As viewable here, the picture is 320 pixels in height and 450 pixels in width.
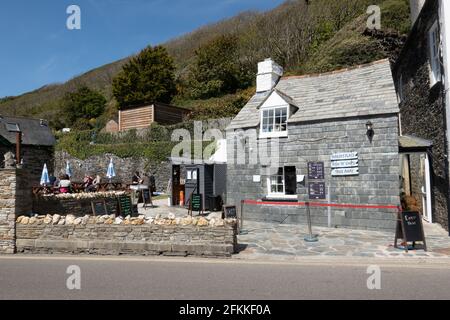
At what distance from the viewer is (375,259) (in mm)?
8172

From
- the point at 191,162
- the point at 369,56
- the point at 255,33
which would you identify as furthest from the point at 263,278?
the point at 255,33

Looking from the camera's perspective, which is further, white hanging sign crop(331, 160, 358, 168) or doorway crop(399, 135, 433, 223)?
white hanging sign crop(331, 160, 358, 168)

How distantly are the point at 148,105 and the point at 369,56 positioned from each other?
1872 cm

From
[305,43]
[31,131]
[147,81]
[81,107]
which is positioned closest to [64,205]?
[31,131]

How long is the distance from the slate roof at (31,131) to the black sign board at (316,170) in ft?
87.5

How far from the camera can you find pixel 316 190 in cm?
1312

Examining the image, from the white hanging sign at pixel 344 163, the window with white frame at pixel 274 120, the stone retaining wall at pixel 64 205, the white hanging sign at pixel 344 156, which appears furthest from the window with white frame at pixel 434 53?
the stone retaining wall at pixel 64 205

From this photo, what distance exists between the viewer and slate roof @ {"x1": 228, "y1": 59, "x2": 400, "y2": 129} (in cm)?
1242

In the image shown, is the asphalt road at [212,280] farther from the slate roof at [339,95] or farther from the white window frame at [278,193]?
the slate roof at [339,95]

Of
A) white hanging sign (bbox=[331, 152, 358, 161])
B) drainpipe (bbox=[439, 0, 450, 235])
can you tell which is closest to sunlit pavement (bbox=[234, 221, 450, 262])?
white hanging sign (bbox=[331, 152, 358, 161])

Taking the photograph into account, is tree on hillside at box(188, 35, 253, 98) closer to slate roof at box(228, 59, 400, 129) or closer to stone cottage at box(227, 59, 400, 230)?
slate roof at box(228, 59, 400, 129)

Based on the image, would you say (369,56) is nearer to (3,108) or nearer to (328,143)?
(328,143)

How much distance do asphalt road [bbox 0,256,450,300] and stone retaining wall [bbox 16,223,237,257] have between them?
0.44 metres

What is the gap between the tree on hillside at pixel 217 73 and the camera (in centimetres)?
3691
